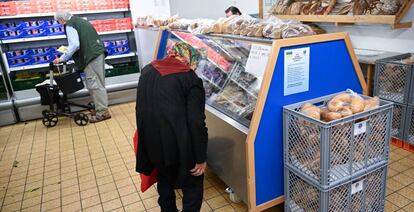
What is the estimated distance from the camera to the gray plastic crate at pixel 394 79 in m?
3.14

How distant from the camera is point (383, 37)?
13.1 ft

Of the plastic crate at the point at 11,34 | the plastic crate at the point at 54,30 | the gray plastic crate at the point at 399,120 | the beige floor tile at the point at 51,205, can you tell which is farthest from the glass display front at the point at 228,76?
the plastic crate at the point at 11,34

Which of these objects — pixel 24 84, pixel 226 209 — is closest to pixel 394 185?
pixel 226 209

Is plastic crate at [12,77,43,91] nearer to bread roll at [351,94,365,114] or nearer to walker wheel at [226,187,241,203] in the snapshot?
walker wheel at [226,187,241,203]

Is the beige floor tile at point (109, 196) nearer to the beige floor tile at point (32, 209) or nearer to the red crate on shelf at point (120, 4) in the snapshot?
the beige floor tile at point (32, 209)

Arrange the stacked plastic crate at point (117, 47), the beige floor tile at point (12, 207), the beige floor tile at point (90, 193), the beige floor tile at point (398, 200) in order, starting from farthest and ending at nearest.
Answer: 1. the stacked plastic crate at point (117, 47)
2. the beige floor tile at point (90, 193)
3. the beige floor tile at point (12, 207)
4. the beige floor tile at point (398, 200)

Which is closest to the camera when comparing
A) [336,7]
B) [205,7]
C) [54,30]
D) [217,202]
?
[217,202]

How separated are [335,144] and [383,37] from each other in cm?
292

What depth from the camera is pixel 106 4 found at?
5.74 meters

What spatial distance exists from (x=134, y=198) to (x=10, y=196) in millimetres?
1296

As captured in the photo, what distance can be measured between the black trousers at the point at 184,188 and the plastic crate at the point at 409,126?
7.98 feet

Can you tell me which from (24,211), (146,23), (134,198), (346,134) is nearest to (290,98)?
(346,134)

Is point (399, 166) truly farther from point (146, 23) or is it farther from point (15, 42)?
point (15, 42)

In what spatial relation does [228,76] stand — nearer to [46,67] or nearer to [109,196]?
[109,196]
